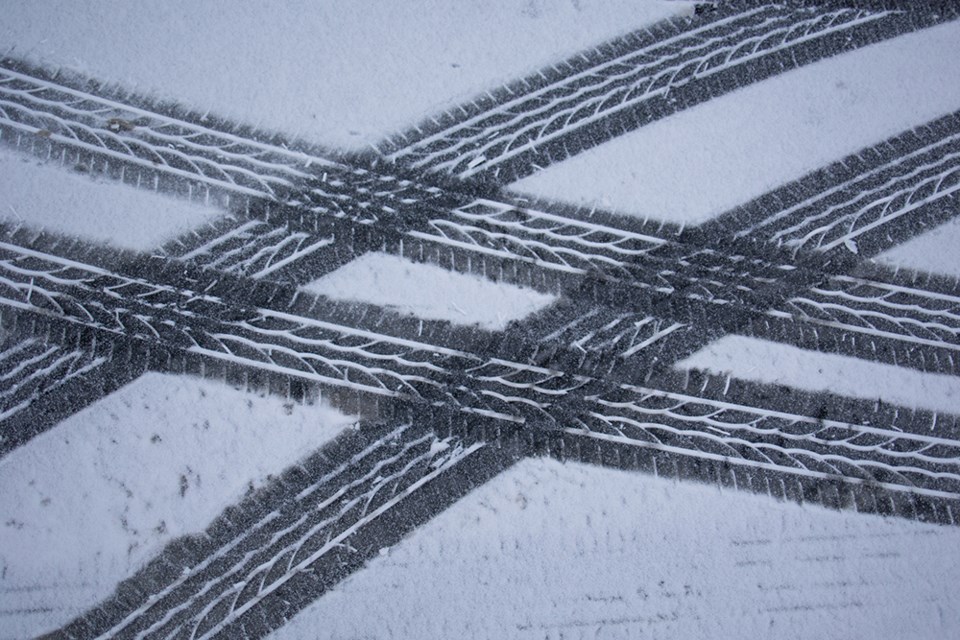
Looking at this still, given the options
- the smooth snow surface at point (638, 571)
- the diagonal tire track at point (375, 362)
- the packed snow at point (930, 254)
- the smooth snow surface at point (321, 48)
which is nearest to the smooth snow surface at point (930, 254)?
the packed snow at point (930, 254)

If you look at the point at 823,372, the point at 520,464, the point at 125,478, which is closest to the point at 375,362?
the point at 520,464

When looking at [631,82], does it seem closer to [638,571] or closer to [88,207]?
[638,571]

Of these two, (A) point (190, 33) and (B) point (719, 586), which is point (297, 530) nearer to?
(B) point (719, 586)

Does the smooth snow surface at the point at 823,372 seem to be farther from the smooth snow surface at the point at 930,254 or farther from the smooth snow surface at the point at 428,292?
the smooth snow surface at the point at 428,292

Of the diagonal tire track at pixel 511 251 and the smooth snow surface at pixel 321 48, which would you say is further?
Answer: the smooth snow surface at pixel 321 48

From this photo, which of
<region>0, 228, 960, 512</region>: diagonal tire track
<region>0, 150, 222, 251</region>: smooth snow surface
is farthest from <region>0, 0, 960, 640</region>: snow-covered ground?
<region>0, 228, 960, 512</region>: diagonal tire track

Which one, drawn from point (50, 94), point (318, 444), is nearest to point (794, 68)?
point (318, 444)

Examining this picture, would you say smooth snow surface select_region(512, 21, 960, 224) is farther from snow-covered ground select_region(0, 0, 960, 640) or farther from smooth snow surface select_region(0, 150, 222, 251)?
smooth snow surface select_region(0, 150, 222, 251)
